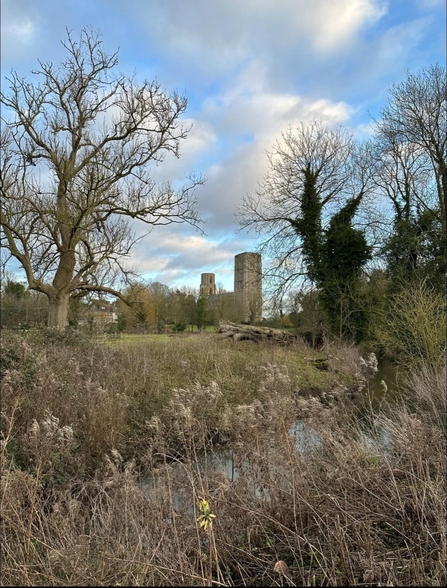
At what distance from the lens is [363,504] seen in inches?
126

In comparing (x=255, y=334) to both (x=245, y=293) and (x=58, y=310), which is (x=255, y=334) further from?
(x=58, y=310)

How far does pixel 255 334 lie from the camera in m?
20.6

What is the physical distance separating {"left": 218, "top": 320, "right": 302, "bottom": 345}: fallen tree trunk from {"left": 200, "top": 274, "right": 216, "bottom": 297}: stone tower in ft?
72.1

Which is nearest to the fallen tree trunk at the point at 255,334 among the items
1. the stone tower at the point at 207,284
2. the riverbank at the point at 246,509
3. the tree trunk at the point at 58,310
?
the tree trunk at the point at 58,310

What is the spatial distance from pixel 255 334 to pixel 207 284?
93.7 ft

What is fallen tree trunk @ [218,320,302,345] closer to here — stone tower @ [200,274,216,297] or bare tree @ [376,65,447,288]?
bare tree @ [376,65,447,288]

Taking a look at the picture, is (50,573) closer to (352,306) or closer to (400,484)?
(400,484)

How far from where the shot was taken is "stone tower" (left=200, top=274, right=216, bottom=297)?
1768 inches

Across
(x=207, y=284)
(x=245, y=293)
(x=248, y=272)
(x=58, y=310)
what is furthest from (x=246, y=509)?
(x=207, y=284)

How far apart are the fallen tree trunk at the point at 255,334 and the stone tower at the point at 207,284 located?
22.0m

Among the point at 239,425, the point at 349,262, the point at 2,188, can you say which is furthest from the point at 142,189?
the point at 239,425

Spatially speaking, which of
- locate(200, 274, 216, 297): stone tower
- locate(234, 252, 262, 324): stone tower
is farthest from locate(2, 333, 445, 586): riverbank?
locate(200, 274, 216, 297): stone tower

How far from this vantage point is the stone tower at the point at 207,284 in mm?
44897

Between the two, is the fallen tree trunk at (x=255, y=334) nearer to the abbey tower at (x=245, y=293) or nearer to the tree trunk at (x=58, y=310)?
the abbey tower at (x=245, y=293)
